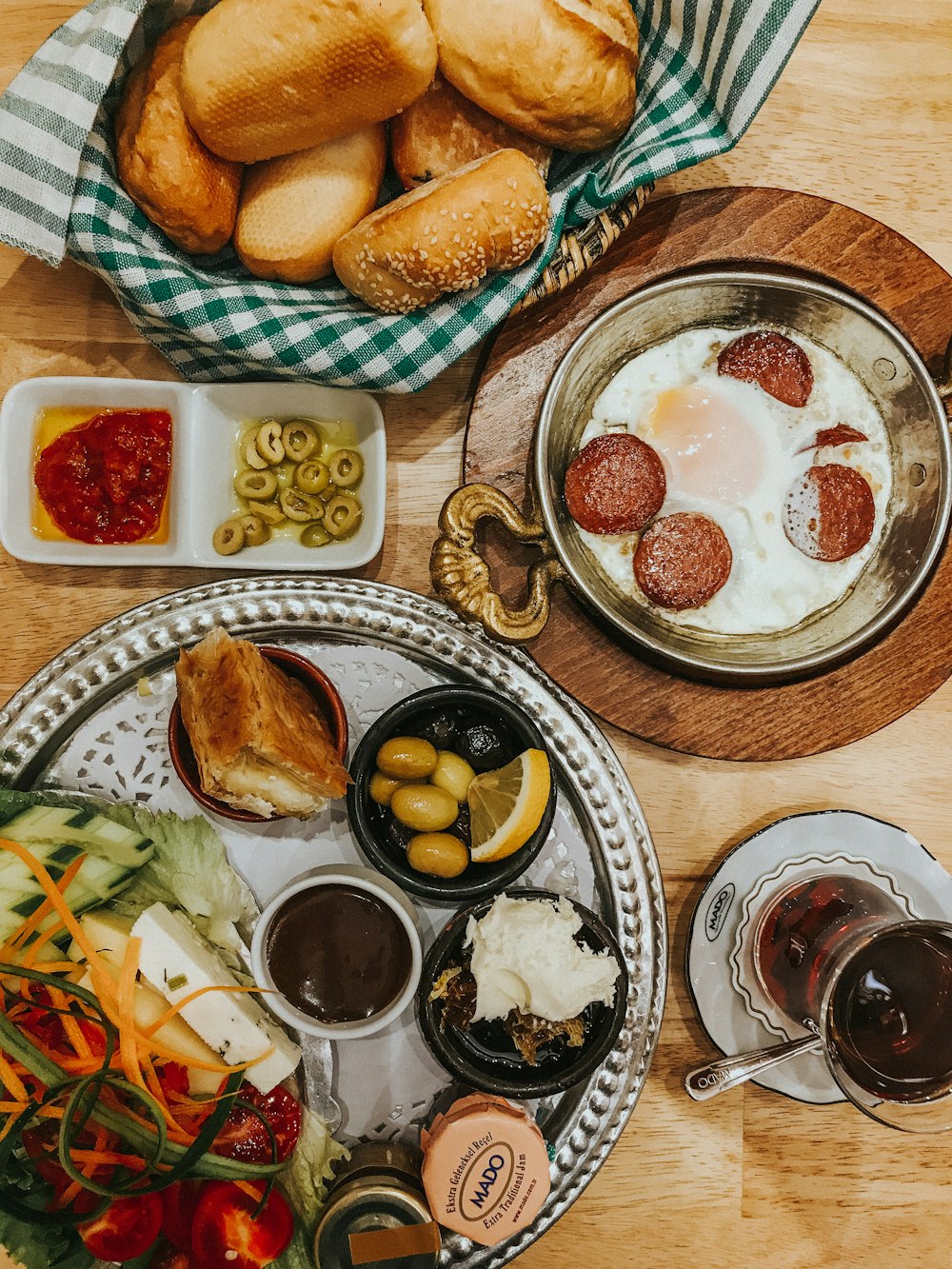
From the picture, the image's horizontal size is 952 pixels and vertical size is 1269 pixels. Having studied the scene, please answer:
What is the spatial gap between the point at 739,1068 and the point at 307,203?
1891 millimetres

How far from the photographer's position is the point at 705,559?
175 centimetres

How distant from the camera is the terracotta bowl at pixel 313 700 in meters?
1.63

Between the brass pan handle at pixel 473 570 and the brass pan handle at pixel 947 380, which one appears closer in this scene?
the brass pan handle at pixel 473 570

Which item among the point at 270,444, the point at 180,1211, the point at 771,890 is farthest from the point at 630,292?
the point at 180,1211

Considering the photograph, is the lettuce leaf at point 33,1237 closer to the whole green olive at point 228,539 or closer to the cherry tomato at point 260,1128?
the cherry tomato at point 260,1128

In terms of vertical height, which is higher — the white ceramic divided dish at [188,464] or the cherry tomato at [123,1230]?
the white ceramic divided dish at [188,464]

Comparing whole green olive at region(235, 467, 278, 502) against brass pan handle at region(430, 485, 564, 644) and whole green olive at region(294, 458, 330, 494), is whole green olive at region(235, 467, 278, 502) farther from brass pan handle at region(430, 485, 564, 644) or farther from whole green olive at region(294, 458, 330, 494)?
brass pan handle at region(430, 485, 564, 644)

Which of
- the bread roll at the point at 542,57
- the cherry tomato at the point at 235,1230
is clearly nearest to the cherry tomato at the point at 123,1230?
the cherry tomato at the point at 235,1230

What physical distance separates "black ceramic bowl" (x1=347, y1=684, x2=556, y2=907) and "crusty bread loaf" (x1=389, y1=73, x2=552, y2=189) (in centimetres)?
101

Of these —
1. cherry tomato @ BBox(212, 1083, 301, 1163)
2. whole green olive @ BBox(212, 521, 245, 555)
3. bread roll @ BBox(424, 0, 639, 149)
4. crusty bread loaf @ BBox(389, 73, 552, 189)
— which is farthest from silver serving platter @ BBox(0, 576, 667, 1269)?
bread roll @ BBox(424, 0, 639, 149)

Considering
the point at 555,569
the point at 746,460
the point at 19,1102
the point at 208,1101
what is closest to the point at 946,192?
the point at 746,460

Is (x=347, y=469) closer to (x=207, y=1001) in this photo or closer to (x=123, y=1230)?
(x=207, y=1001)

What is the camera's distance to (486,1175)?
1.65 meters

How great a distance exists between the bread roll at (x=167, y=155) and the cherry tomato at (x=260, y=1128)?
171cm
